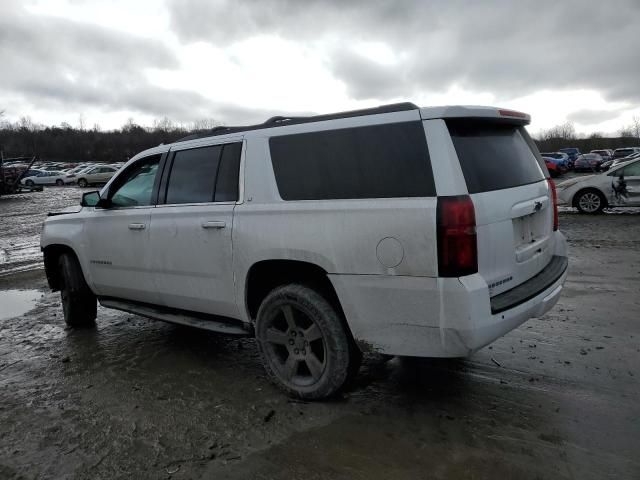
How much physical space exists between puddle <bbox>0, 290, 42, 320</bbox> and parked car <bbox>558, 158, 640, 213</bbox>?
1295 cm

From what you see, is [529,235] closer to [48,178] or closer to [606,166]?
[606,166]

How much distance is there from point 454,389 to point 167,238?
99.2 inches

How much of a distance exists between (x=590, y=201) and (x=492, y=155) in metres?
12.1

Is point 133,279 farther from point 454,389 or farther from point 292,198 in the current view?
point 454,389

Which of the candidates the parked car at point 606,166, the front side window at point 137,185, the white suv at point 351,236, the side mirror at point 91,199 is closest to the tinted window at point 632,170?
the white suv at point 351,236

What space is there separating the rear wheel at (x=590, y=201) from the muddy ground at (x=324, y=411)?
9.31 m

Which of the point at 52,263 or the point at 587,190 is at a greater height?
the point at 52,263

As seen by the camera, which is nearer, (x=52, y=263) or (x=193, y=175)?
(x=193, y=175)

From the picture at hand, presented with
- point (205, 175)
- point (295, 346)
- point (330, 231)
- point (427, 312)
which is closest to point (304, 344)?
point (295, 346)

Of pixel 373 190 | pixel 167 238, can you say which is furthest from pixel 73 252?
pixel 373 190

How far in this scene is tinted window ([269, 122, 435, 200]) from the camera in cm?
296

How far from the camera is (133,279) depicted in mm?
4598

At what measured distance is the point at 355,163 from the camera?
3188mm

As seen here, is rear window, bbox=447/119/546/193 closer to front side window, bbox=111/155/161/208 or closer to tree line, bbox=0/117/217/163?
front side window, bbox=111/155/161/208
